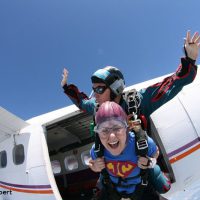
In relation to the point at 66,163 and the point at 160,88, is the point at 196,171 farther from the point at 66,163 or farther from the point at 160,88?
the point at 66,163

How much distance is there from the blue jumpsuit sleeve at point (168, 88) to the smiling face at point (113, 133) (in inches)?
42.9

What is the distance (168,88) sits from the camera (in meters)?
3.51

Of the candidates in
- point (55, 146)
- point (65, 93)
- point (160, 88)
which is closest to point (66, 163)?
point (55, 146)

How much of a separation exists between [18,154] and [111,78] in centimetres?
381

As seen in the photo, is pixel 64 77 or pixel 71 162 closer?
pixel 64 77

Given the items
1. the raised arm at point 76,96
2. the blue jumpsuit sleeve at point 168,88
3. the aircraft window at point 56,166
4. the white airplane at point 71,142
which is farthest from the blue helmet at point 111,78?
the aircraft window at point 56,166

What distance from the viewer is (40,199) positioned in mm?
5742

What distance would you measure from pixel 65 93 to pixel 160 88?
1.59m

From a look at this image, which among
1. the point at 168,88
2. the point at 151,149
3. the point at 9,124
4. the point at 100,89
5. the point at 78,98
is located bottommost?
the point at 151,149

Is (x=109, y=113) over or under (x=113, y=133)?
over

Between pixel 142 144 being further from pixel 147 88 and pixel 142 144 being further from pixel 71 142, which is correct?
pixel 71 142

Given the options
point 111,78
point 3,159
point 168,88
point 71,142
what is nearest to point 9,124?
point 3,159

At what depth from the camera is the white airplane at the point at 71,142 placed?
15.1 ft

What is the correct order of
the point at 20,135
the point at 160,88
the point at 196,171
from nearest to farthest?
the point at 160,88 < the point at 196,171 < the point at 20,135
